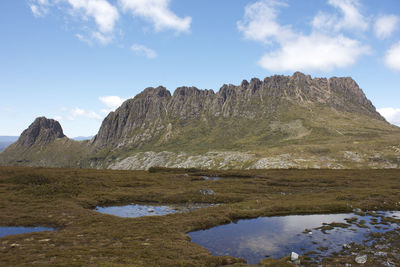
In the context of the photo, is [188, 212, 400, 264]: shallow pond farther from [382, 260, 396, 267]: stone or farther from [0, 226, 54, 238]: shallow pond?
[0, 226, 54, 238]: shallow pond

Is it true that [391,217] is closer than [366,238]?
No

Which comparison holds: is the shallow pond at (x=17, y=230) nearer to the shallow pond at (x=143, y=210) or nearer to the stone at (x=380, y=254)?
the shallow pond at (x=143, y=210)

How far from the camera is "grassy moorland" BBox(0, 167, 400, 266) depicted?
22.8m

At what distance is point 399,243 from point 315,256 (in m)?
11.9

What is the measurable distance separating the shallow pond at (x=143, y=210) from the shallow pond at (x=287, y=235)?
40.0ft

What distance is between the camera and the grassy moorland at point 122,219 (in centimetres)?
2281

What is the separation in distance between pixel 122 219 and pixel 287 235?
24241 millimetres

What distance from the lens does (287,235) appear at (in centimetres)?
3134

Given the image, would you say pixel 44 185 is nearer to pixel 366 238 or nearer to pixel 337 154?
pixel 366 238

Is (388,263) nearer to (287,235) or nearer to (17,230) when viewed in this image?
(287,235)

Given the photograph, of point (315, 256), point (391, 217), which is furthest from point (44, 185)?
point (391, 217)

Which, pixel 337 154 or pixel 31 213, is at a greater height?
pixel 337 154

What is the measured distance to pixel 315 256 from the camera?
79.7ft

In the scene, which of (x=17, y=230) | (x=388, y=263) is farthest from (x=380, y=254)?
(x=17, y=230)
